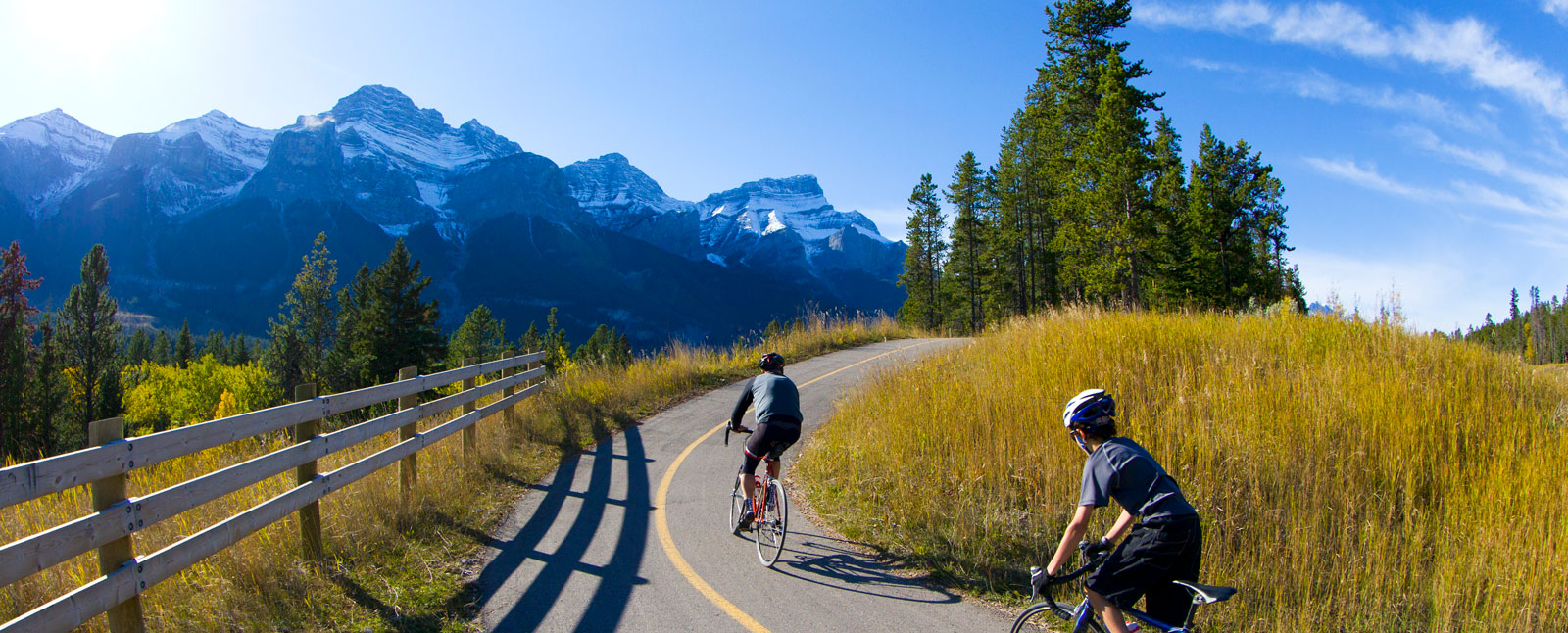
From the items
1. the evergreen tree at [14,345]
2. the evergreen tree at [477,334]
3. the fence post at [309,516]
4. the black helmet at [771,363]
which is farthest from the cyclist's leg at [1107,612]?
the evergreen tree at [477,334]

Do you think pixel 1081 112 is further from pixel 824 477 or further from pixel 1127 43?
pixel 824 477

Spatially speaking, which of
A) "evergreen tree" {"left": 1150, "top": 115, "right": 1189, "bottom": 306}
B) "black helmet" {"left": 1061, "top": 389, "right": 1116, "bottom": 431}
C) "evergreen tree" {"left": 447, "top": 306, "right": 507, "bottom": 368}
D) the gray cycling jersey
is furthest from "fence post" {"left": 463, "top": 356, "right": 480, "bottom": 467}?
"evergreen tree" {"left": 447, "top": 306, "right": 507, "bottom": 368}

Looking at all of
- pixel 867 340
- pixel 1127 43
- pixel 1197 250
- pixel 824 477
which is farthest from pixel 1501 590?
pixel 1197 250

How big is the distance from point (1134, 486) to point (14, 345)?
76.5 metres

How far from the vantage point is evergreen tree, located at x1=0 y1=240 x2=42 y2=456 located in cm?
5104

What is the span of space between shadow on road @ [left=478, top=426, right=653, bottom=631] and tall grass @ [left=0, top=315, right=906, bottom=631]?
1.04 feet

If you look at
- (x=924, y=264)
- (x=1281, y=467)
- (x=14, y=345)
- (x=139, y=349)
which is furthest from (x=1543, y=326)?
(x=139, y=349)

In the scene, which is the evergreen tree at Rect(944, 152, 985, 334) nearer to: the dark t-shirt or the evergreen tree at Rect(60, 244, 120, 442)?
the dark t-shirt

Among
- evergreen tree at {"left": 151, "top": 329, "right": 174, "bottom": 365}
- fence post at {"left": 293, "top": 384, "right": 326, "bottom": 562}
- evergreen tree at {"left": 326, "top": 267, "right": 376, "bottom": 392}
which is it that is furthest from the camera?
evergreen tree at {"left": 151, "top": 329, "right": 174, "bottom": 365}

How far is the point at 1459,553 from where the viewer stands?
16.5 ft

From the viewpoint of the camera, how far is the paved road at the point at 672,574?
16.8 feet

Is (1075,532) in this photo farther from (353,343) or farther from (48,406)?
(48,406)

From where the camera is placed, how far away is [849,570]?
625 centimetres

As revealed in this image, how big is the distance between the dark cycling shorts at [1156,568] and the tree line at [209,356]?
124ft
